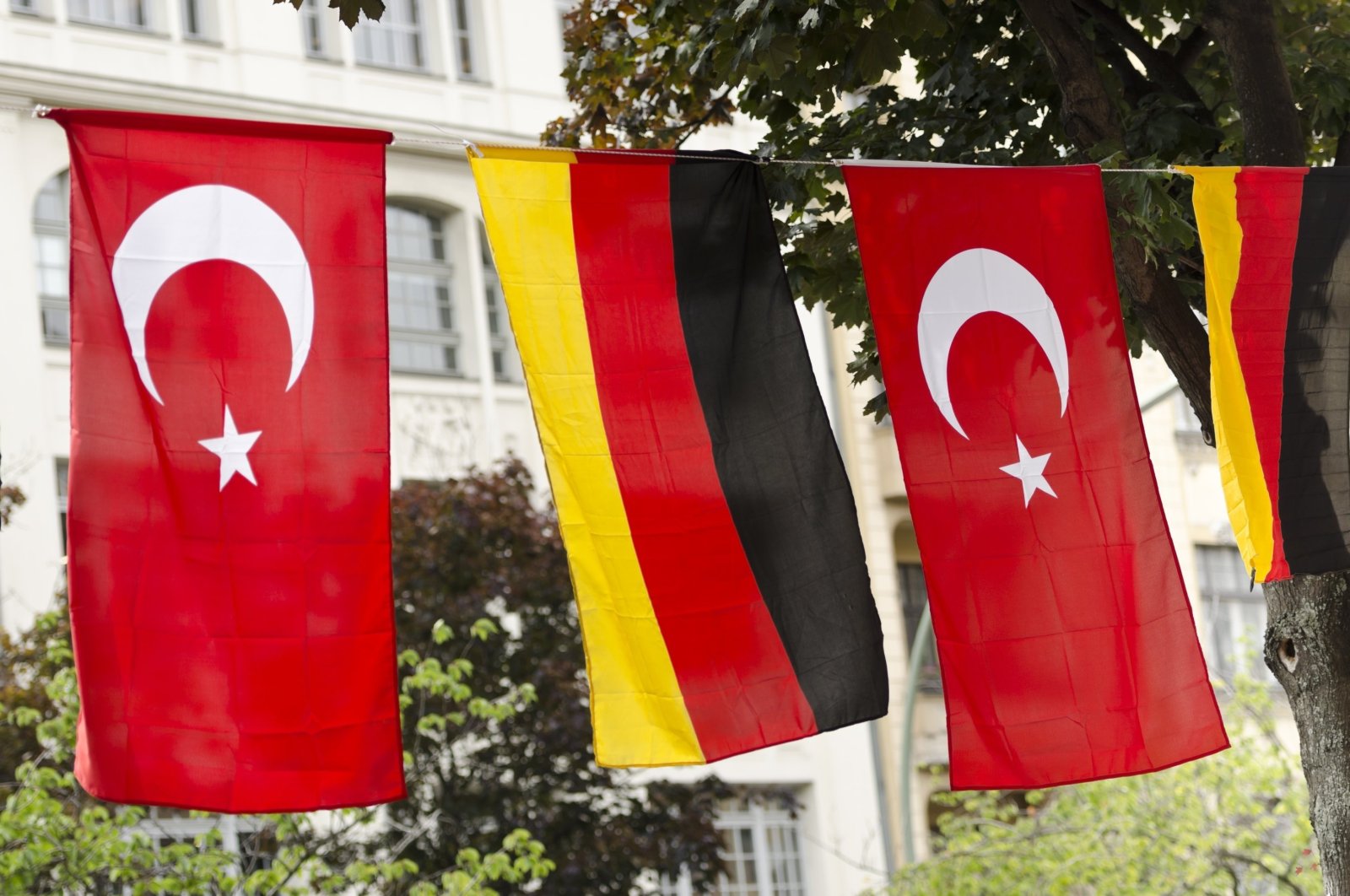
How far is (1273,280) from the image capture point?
9.31 meters

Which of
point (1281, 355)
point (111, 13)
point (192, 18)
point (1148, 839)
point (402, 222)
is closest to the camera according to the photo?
point (1281, 355)

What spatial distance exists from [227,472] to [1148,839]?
1564 centimetres

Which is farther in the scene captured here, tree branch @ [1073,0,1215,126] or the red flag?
tree branch @ [1073,0,1215,126]

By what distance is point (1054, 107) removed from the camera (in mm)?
11156

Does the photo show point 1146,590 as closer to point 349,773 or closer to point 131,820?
point 349,773

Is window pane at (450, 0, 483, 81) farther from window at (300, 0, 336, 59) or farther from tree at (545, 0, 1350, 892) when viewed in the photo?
tree at (545, 0, 1350, 892)

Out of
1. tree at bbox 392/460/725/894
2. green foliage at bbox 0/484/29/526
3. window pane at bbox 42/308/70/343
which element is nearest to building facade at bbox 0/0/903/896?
window pane at bbox 42/308/70/343

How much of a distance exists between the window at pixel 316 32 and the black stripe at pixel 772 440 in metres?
17.7

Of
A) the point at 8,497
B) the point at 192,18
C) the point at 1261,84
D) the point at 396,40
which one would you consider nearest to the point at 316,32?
the point at 396,40

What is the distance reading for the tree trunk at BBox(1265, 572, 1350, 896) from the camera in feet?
30.5

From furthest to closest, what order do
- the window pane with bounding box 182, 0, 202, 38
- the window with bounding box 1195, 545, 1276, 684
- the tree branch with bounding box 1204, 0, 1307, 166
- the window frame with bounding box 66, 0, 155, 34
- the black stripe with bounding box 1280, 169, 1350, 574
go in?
the window with bounding box 1195, 545, 1276, 684 < the window pane with bounding box 182, 0, 202, 38 < the window frame with bounding box 66, 0, 155, 34 < the tree branch with bounding box 1204, 0, 1307, 166 < the black stripe with bounding box 1280, 169, 1350, 574

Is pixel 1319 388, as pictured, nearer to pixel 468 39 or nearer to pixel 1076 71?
pixel 1076 71

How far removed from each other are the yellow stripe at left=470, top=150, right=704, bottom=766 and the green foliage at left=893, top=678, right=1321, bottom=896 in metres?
12.7

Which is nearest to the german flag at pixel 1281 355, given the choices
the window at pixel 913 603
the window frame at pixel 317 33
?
the window frame at pixel 317 33
